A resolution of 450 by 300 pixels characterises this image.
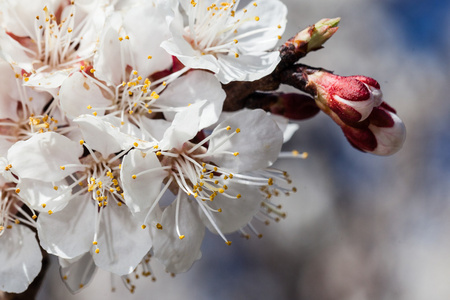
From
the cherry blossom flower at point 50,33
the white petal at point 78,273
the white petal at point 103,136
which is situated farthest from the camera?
the white petal at point 78,273

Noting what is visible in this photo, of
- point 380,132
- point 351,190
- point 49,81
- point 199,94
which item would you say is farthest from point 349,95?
point 351,190

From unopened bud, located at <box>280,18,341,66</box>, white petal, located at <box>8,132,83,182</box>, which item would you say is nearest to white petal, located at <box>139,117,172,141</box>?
white petal, located at <box>8,132,83,182</box>

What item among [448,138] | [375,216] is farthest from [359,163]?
[448,138]

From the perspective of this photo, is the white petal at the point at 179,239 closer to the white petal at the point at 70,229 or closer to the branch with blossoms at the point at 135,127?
the branch with blossoms at the point at 135,127

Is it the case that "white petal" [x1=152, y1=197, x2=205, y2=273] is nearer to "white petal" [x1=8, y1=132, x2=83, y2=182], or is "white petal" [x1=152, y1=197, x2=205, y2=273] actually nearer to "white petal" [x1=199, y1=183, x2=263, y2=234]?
"white petal" [x1=199, y1=183, x2=263, y2=234]

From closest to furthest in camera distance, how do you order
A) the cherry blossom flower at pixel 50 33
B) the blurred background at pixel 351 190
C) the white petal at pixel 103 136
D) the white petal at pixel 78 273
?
the white petal at pixel 103 136, the cherry blossom flower at pixel 50 33, the white petal at pixel 78 273, the blurred background at pixel 351 190

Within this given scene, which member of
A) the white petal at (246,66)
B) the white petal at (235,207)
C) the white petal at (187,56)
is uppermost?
the white petal at (187,56)

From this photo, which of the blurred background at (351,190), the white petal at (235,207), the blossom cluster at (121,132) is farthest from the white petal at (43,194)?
the blurred background at (351,190)

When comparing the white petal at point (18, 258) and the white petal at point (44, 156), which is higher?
the white petal at point (44, 156)

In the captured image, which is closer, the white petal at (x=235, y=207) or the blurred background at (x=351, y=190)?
the white petal at (x=235, y=207)

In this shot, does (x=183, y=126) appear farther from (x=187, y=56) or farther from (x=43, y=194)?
(x=43, y=194)
